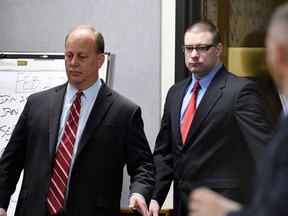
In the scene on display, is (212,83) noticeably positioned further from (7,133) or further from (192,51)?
(7,133)

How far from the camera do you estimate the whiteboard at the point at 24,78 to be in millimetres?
3781

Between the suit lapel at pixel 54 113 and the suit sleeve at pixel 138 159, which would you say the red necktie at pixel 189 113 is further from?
the suit lapel at pixel 54 113

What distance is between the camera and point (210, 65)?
324cm

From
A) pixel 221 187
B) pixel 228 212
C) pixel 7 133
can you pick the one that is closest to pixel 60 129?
pixel 221 187

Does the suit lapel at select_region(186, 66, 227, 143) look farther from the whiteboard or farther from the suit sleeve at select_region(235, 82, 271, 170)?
the whiteboard

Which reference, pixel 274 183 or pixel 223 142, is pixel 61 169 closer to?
pixel 223 142

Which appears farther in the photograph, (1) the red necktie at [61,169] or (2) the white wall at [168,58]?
(2) the white wall at [168,58]

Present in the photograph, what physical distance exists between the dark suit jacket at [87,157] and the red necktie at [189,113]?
0.35 meters

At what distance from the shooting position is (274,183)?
1044mm

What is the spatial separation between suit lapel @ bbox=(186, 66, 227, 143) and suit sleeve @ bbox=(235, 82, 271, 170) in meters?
0.11

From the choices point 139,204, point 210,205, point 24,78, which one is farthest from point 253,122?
point 210,205

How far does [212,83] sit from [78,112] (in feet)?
2.28

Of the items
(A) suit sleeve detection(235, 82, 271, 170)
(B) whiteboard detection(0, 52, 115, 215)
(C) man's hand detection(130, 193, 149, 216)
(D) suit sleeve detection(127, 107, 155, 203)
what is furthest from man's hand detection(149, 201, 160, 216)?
(B) whiteboard detection(0, 52, 115, 215)


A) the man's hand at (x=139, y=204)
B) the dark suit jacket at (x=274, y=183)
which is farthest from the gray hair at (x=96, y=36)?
the dark suit jacket at (x=274, y=183)
